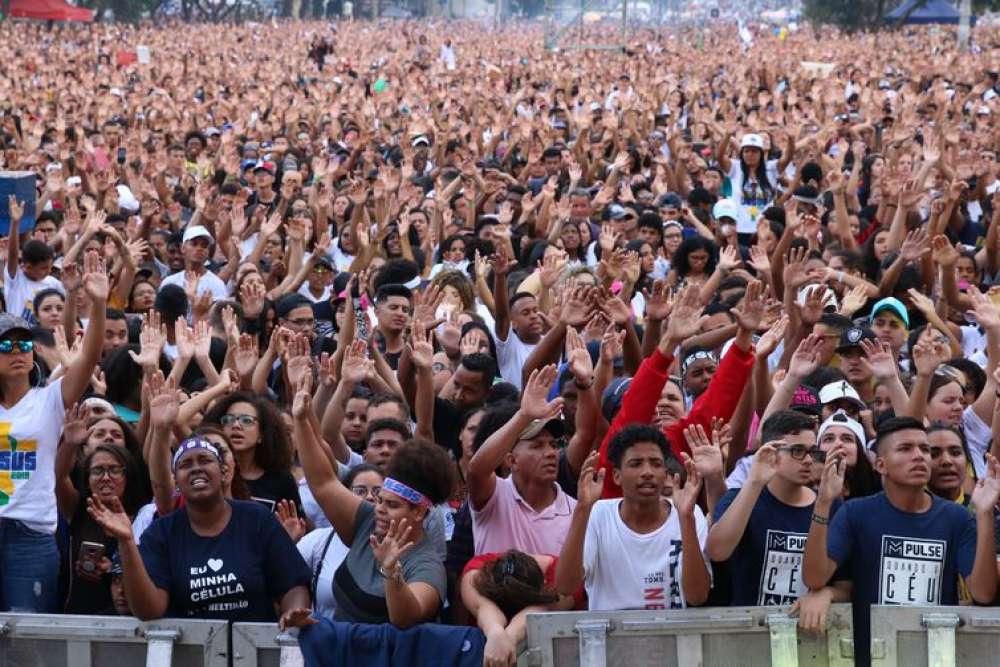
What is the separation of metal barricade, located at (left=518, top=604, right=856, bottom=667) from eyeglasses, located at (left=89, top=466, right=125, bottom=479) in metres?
1.84

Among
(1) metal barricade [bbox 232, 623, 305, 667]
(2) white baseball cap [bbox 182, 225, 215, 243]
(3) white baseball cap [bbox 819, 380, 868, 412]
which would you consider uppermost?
(2) white baseball cap [bbox 182, 225, 215, 243]

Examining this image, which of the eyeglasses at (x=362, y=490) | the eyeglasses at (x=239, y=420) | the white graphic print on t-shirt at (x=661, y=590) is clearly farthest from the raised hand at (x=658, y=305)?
the white graphic print on t-shirt at (x=661, y=590)

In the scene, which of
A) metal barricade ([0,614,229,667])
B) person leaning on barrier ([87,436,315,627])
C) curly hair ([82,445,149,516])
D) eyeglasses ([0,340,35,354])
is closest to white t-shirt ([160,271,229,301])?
eyeglasses ([0,340,35,354])

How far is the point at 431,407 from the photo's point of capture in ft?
21.8

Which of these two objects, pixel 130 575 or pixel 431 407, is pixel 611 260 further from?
pixel 130 575

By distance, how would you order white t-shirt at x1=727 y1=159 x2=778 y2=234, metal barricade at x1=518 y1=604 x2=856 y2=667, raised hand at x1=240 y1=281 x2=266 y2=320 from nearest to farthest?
metal barricade at x1=518 y1=604 x2=856 y2=667 < raised hand at x1=240 y1=281 x2=266 y2=320 < white t-shirt at x1=727 y1=159 x2=778 y2=234

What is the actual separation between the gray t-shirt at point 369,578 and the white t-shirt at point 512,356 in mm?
3081

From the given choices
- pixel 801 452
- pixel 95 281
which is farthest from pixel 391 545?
pixel 95 281

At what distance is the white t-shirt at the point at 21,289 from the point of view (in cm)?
950

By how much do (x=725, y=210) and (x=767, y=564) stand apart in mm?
6980

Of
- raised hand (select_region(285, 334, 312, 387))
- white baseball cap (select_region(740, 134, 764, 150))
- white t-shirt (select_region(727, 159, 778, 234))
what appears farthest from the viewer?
white baseball cap (select_region(740, 134, 764, 150))

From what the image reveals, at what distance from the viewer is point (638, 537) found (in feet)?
16.9

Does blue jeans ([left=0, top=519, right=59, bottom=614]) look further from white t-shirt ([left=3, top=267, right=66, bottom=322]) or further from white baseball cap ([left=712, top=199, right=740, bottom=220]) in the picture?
white baseball cap ([left=712, top=199, right=740, bottom=220])

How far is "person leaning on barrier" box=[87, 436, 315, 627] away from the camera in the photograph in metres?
5.07
